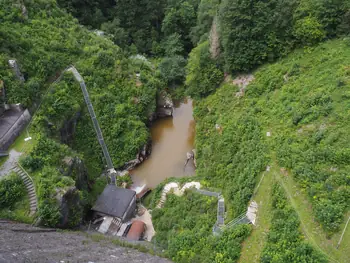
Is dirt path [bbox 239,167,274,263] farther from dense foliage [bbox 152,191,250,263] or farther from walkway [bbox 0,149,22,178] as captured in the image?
walkway [bbox 0,149,22,178]

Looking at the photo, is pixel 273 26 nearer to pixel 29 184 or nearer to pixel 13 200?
pixel 29 184

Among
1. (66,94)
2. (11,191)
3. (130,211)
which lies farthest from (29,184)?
(66,94)

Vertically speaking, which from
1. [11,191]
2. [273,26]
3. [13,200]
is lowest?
[13,200]

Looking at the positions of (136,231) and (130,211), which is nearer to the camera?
(136,231)

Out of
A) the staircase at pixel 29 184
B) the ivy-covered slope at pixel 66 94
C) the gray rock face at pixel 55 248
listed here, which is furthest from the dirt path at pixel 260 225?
the staircase at pixel 29 184

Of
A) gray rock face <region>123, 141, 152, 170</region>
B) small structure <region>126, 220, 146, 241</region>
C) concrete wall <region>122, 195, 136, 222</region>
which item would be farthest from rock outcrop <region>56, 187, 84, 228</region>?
gray rock face <region>123, 141, 152, 170</region>

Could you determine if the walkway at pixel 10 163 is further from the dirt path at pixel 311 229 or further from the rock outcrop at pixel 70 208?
the dirt path at pixel 311 229
